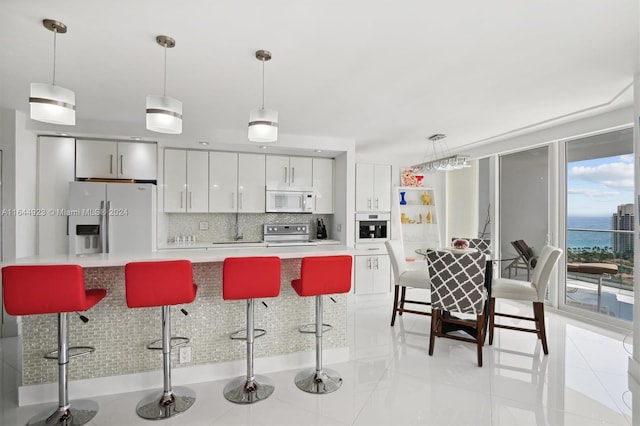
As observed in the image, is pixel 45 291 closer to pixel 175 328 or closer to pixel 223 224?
pixel 175 328

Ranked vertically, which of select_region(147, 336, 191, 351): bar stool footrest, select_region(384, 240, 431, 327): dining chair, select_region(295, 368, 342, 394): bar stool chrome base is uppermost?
select_region(384, 240, 431, 327): dining chair

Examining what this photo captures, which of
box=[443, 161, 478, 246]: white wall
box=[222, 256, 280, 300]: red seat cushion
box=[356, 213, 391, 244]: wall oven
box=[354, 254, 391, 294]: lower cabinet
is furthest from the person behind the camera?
box=[443, 161, 478, 246]: white wall

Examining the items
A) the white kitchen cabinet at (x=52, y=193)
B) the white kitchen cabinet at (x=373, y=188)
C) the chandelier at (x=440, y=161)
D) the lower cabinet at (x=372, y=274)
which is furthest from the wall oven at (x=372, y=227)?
the white kitchen cabinet at (x=52, y=193)

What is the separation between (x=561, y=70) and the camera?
2.51m

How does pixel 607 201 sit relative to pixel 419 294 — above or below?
above

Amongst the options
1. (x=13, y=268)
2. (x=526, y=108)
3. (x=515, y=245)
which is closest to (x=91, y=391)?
(x=13, y=268)

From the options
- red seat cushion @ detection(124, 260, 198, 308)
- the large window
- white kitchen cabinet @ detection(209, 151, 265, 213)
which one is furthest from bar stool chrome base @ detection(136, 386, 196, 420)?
the large window

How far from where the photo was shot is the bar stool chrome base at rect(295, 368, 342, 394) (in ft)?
8.11

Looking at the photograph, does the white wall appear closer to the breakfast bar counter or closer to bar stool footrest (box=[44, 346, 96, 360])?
the breakfast bar counter

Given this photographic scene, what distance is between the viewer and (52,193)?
3852mm

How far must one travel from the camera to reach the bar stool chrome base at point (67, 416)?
2.06 m

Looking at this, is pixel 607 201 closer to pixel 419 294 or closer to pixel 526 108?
pixel 526 108

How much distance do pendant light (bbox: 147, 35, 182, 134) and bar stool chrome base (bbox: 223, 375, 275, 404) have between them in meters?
1.92

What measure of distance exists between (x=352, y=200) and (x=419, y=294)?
2.02 metres
